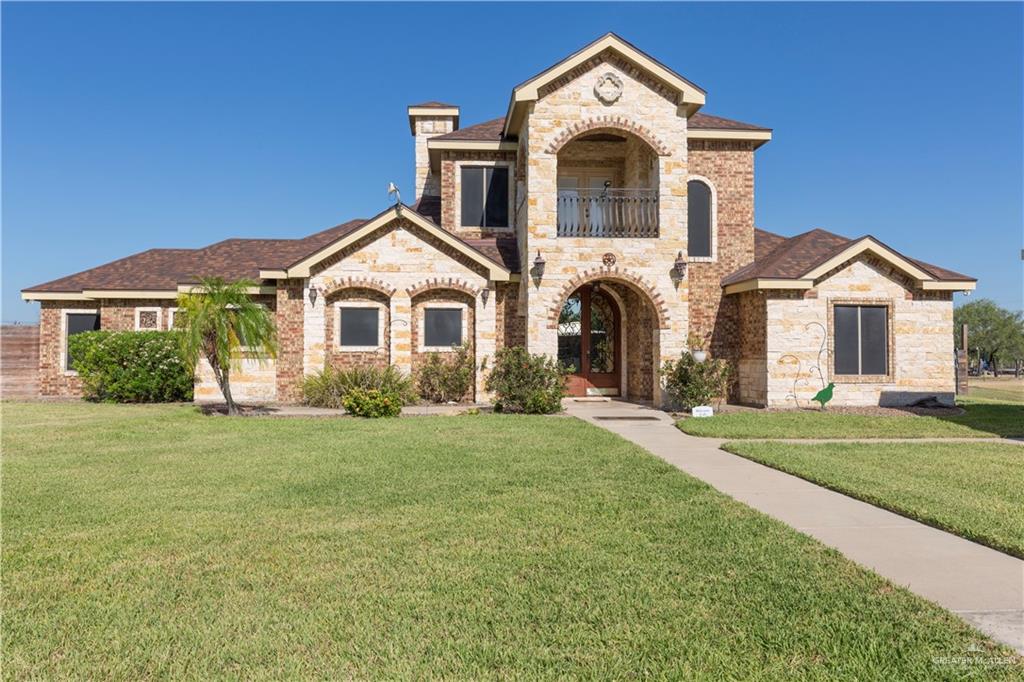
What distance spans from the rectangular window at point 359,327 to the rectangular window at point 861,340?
1251 centimetres

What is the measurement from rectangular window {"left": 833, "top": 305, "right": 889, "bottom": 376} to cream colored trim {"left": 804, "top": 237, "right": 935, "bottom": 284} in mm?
1120

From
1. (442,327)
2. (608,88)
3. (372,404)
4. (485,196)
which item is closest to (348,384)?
(372,404)

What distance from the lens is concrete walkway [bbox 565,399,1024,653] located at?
12.9 feet

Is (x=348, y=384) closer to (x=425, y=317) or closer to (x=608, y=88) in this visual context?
(x=425, y=317)

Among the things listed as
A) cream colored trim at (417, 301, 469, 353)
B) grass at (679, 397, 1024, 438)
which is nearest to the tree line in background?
grass at (679, 397, 1024, 438)

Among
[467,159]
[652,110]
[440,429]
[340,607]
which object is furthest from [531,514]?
[467,159]

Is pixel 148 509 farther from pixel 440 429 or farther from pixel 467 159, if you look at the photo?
pixel 467 159

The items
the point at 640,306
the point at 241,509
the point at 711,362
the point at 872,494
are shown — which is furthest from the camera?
the point at 640,306

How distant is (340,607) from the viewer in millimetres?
3926

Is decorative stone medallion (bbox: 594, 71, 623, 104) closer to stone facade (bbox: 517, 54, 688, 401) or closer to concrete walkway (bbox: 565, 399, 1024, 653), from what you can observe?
stone facade (bbox: 517, 54, 688, 401)

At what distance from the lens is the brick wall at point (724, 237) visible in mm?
18578

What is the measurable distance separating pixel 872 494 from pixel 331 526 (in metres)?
5.57

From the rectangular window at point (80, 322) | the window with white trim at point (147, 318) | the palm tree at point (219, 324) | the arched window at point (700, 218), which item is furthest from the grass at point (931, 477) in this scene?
the rectangular window at point (80, 322)

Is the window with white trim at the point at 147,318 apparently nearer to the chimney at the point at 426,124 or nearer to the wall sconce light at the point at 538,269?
the chimney at the point at 426,124
